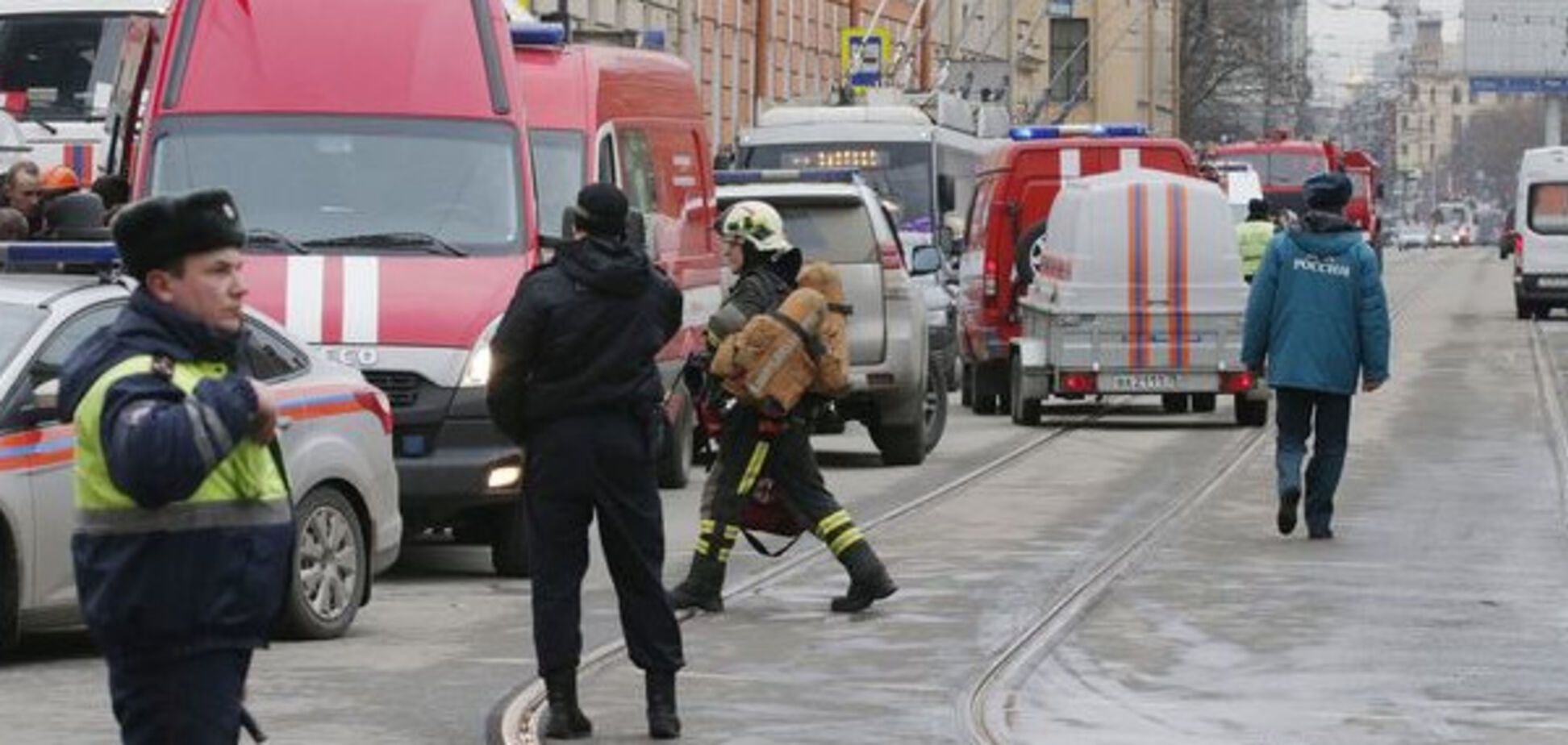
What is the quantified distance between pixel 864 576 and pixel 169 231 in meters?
8.13

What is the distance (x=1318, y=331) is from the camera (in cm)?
1778

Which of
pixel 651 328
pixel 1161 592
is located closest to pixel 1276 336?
pixel 1161 592

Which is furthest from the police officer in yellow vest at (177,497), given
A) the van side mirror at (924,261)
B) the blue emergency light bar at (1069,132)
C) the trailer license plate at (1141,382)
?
the blue emergency light bar at (1069,132)

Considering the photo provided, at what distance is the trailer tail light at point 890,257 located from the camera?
937 inches

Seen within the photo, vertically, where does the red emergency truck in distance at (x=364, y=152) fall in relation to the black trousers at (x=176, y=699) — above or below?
above

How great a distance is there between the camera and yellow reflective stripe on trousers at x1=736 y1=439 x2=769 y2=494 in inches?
560

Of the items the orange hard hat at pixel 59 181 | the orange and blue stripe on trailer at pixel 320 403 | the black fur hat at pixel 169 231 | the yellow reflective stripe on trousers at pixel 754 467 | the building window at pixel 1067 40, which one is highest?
the building window at pixel 1067 40

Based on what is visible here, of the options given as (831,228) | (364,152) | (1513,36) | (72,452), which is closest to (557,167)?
(364,152)

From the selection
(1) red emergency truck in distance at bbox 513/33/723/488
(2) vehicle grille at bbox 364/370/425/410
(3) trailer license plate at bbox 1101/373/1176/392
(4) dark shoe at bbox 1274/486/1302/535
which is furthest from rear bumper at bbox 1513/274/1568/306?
(2) vehicle grille at bbox 364/370/425/410

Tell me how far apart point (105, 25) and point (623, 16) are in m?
27.1

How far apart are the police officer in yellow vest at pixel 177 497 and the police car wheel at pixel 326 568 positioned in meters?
6.75

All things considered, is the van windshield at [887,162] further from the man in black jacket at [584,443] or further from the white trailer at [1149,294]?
the man in black jacket at [584,443]

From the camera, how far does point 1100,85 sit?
110m

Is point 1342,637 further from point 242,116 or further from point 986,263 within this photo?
point 986,263
